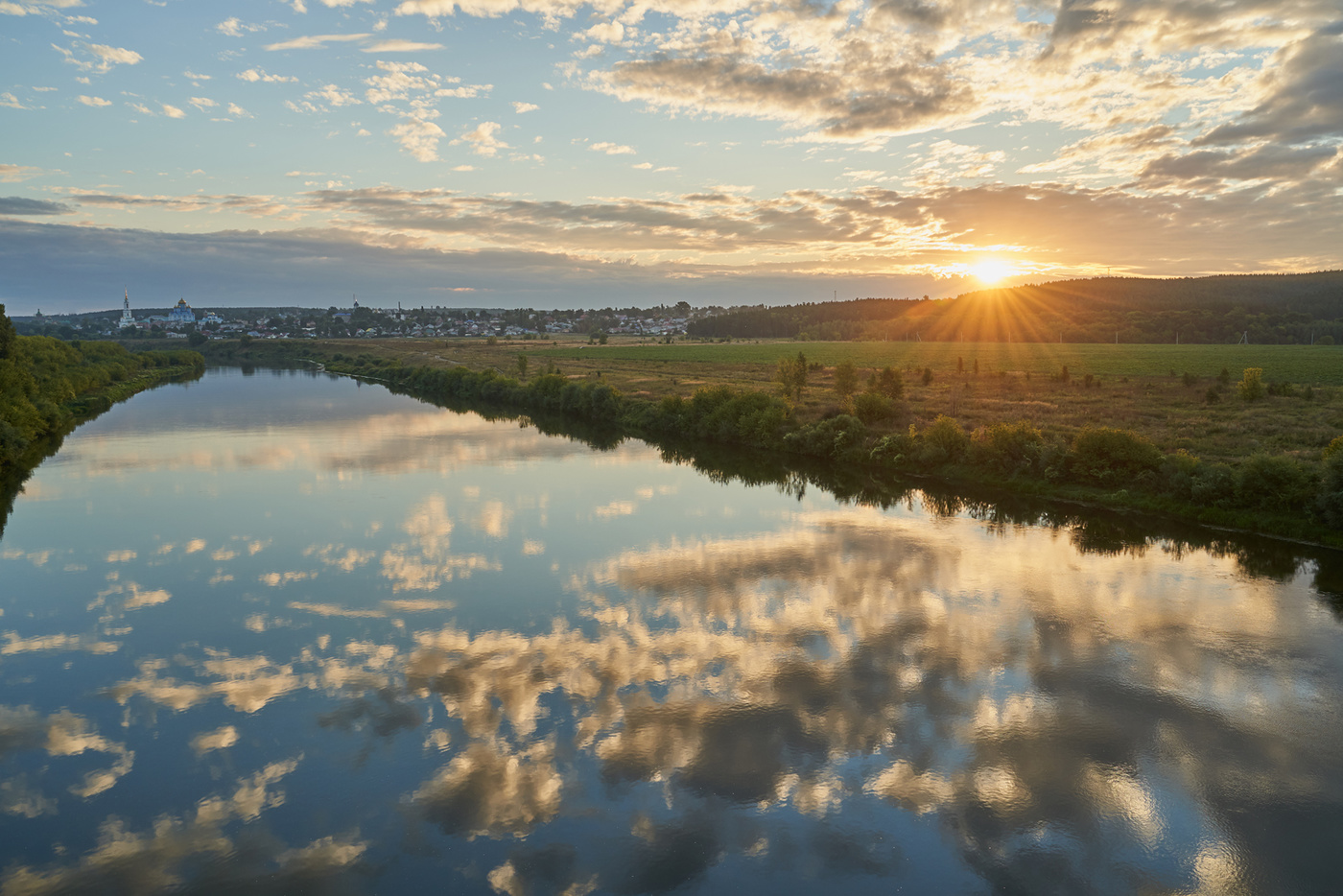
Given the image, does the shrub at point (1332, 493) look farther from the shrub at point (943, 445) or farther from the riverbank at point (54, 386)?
the riverbank at point (54, 386)

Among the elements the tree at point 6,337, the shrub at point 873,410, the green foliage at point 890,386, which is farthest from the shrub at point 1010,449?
the tree at point 6,337

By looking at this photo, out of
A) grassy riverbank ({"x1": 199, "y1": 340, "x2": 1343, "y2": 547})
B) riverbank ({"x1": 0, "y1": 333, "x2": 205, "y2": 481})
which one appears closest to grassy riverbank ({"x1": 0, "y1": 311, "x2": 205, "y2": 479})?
riverbank ({"x1": 0, "y1": 333, "x2": 205, "y2": 481})

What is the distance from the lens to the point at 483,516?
3080cm

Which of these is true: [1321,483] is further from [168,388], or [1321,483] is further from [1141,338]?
[1141,338]

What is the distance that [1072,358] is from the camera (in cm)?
9138

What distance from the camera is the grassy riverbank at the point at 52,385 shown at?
42000 millimetres

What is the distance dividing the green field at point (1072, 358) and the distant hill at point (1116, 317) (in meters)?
14.6

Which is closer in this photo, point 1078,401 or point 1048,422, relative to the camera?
point 1048,422

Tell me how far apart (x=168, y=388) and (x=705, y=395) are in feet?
243

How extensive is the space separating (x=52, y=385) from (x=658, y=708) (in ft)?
228

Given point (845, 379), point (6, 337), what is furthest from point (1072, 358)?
point (6, 337)

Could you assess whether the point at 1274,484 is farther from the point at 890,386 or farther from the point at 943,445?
the point at 890,386

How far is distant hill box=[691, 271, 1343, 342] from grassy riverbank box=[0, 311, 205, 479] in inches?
4774

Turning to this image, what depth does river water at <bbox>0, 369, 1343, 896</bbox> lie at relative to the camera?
36.7 ft
